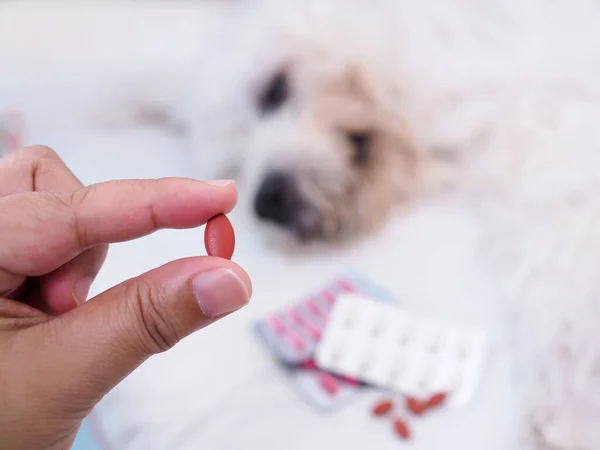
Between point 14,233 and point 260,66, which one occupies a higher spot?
point 260,66

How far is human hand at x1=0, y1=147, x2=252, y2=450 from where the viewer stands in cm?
45

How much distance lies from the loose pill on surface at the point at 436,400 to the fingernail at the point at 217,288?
1.42ft

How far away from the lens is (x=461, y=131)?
3.95ft

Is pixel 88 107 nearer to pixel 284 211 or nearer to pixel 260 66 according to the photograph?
pixel 260 66

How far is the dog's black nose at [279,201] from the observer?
3.51 feet

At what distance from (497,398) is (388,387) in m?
0.14

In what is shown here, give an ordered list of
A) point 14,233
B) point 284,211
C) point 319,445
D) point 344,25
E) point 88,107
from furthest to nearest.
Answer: point 88,107, point 344,25, point 284,211, point 319,445, point 14,233

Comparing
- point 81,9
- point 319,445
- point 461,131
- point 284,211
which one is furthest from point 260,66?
point 319,445

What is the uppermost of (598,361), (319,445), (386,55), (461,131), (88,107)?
(386,55)

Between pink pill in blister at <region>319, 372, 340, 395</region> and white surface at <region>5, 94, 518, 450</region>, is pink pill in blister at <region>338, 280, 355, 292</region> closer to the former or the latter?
white surface at <region>5, 94, 518, 450</region>

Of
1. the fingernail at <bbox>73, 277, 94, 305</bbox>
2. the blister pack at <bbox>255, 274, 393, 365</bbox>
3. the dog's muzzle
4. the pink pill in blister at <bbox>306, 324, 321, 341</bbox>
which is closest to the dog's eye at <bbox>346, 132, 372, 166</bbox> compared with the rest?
the dog's muzzle

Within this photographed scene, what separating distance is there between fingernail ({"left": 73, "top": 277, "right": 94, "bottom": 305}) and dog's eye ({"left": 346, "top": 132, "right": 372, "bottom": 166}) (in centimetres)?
63

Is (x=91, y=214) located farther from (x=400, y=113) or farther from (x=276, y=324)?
(x=400, y=113)

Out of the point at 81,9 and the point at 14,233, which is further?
the point at 81,9
